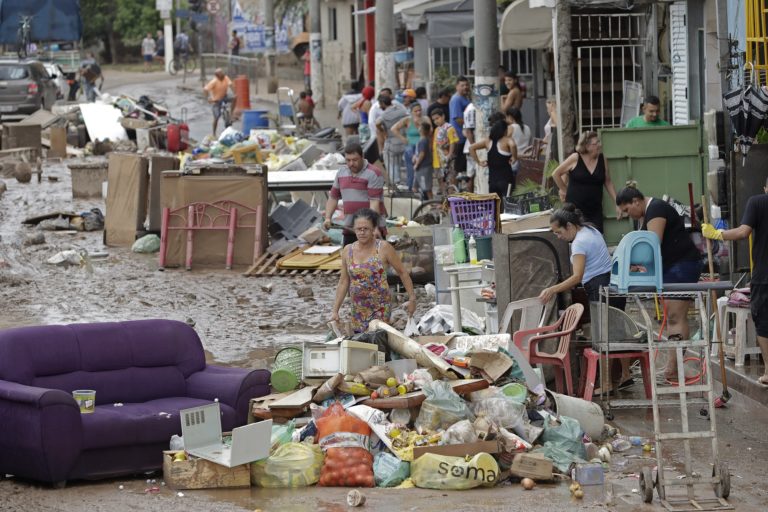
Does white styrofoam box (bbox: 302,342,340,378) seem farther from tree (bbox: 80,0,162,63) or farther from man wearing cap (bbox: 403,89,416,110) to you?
tree (bbox: 80,0,162,63)

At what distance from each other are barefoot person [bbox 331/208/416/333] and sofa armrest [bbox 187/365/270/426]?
1.83m

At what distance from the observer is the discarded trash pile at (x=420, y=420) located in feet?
28.9

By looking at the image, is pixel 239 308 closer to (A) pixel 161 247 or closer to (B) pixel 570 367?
(A) pixel 161 247

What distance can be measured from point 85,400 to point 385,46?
22.4 meters

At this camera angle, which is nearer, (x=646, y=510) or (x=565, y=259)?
(x=646, y=510)

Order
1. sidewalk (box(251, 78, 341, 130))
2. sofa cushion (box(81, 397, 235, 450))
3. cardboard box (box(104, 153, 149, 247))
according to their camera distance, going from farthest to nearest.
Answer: sidewalk (box(251, 78, 341, 130))
cardboard box (box(104, 153, 149, 247))
sofa cushion (box(81, 397, 235, 450))

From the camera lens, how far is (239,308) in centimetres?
1591

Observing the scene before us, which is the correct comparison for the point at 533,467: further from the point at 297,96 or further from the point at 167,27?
the point at 167,27

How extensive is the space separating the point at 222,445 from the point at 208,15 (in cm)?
5768

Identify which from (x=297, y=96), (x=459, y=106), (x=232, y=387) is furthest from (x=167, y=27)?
(x=232, y=387)

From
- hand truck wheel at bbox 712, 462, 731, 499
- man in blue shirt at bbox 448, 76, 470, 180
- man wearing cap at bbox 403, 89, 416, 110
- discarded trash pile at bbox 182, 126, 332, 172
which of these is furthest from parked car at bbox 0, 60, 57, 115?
hand truck wheel at bbox 712, 462, 731, 499

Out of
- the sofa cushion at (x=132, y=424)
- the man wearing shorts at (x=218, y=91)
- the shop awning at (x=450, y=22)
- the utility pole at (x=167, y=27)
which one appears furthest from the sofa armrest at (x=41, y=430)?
the utility pole at (x=167, y=27)

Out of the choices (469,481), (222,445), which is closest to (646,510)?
(469,481)

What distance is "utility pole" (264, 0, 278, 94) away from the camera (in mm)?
49281
